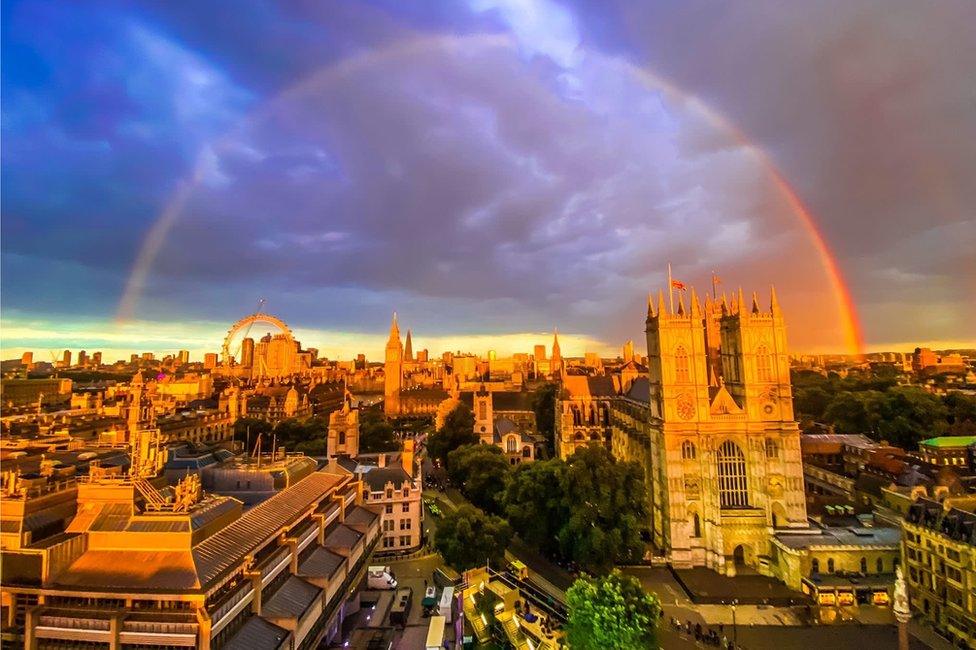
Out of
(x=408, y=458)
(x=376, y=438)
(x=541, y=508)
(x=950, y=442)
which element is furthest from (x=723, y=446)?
(x=376, y=438)

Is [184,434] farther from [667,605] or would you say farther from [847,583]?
[847,583]

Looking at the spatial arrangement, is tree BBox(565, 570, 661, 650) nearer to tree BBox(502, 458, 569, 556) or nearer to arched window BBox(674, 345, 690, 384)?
tree BBox(502, 458, 569, 556)

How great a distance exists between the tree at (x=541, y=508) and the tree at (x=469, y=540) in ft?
18.1

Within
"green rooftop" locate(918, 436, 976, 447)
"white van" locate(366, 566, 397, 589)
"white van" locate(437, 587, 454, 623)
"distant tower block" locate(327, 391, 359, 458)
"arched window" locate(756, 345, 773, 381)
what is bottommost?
"white van" locate(366, 566, 397, 589)

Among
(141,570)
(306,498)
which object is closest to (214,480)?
(306,498)

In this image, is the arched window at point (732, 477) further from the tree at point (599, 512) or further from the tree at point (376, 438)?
the tree at point (376, 438)

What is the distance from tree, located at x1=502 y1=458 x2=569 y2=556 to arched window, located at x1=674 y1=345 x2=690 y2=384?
650 inches

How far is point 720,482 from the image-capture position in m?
56.6

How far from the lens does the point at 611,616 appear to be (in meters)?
28.4

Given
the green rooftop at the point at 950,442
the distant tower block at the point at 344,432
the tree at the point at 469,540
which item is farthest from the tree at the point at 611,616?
the green rooftop at the point at 950,442

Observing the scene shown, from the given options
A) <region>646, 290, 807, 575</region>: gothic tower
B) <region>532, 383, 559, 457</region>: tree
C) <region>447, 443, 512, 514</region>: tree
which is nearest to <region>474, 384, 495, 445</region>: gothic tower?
<region>532, 383, 559, 457</region>: tree

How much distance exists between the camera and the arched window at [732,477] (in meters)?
56.2

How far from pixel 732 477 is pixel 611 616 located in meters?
34.7

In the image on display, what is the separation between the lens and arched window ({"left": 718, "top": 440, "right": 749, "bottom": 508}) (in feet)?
184
